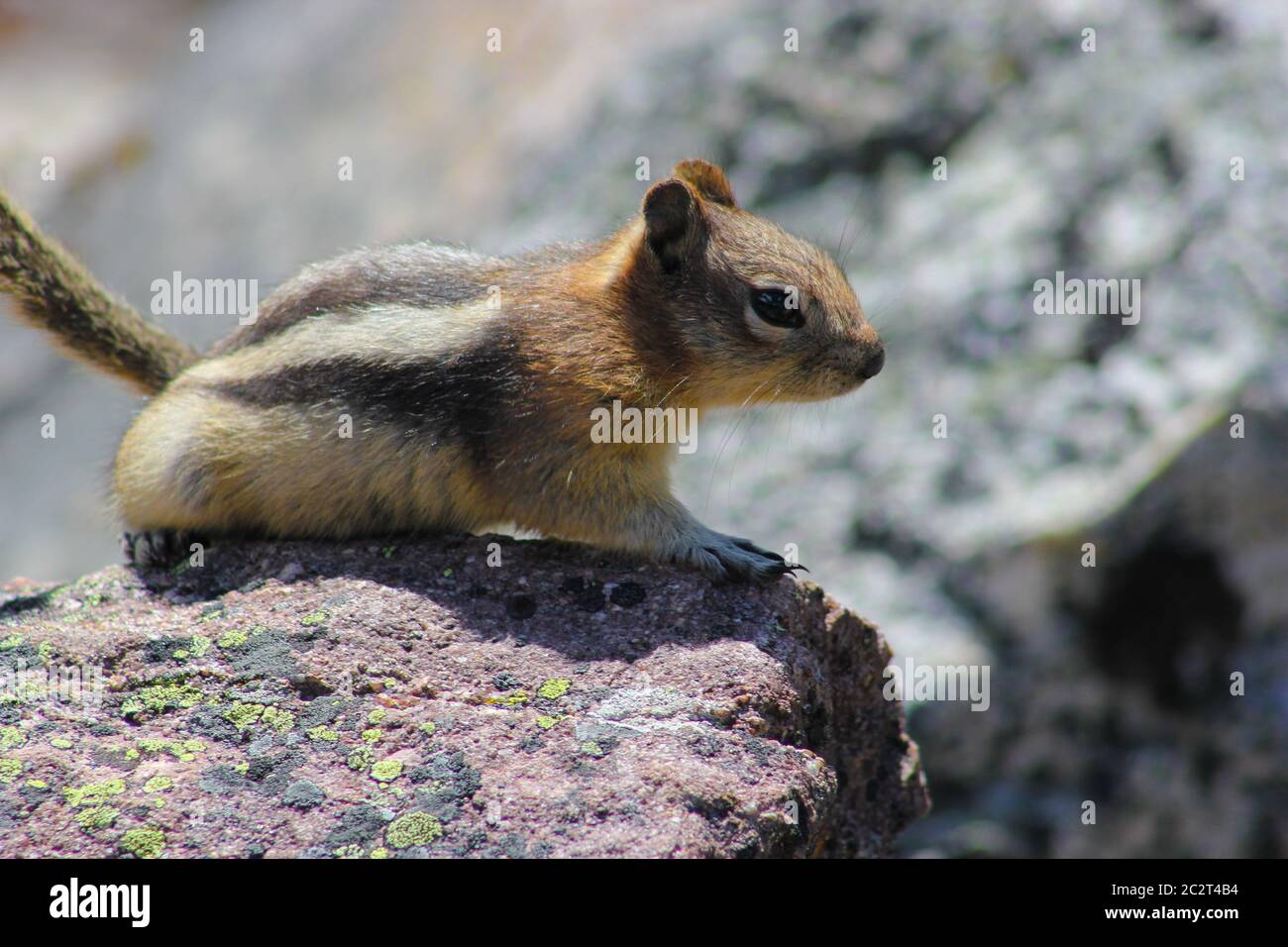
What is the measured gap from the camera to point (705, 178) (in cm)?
661

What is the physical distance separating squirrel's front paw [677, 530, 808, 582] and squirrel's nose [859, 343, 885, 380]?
1.07 meters

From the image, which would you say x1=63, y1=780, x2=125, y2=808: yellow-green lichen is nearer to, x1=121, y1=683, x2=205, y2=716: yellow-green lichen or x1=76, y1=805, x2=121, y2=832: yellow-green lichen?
x1=76, y1=805, x2=121, y2=832: yellow-green lichen

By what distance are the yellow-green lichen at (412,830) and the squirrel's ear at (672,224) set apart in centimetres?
302

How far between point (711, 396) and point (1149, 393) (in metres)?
4.68

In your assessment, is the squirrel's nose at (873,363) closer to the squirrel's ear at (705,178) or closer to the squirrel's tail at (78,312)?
the squirrel's ear at (705,178)

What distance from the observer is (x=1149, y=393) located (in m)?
9.59

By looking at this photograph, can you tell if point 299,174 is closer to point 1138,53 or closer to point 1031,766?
point 1138,53

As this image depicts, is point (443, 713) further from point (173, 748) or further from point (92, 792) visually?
point (92, 792)

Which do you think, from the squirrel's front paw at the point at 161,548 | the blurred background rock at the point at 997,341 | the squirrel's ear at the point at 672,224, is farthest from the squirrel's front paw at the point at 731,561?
the blurred background rock at the point at 997,341

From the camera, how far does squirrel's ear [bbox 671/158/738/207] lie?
6598 millimetres

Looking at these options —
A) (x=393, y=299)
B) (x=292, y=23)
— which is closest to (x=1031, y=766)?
(x=393, y=299)

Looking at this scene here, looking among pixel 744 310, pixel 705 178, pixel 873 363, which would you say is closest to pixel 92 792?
pixel 744 310

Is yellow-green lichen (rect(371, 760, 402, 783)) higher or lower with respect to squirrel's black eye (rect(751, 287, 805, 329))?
lower

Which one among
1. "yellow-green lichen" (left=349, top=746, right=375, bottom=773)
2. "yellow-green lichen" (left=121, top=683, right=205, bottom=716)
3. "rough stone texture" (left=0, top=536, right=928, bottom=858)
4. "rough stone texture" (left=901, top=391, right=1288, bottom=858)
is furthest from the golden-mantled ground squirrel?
"rough stone texture" (left=901, top=391, right=1288, bottom=858)
